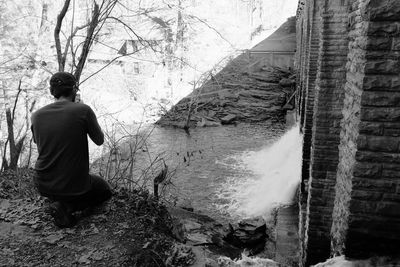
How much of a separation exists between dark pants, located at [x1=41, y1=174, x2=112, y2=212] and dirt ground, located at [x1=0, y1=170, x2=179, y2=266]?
0.54 feet

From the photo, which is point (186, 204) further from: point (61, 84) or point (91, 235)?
point (61, 84)

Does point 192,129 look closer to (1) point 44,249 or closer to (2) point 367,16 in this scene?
(1) point 44,249

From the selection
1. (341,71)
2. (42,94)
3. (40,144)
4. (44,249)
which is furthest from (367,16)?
(42,94)

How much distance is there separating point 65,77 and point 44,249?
172 cm

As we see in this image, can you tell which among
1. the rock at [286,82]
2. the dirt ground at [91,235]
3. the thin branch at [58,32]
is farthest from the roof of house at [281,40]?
the dirt ground at [91,235]

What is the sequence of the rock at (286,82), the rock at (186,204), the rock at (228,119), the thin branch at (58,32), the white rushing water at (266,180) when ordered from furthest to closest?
the rock at (286,82), the rock at (228,119), the white rushing water at (266,180), the rock at (186,204), the thin branch at (58,32)

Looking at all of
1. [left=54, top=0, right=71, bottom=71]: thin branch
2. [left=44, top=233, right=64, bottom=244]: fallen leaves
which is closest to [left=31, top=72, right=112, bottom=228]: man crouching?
[left=44, top=233, right=64, bottom=244]: fallen leaves

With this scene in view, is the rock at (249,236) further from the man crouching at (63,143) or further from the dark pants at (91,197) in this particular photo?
the man crouching at (63,143)

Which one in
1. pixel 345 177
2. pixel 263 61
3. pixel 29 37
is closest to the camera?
pixel 345 177

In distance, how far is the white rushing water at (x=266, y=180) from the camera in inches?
347

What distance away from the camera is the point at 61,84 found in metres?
3.83

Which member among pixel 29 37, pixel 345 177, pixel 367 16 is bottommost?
pixel 345 177

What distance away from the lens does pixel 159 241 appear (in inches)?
162

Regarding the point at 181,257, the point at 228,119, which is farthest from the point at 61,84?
the point at 228,119
